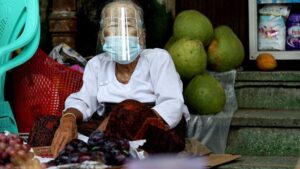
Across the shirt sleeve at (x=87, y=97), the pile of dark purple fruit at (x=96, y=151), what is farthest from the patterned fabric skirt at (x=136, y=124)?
the pile of dark purple fruit at (x=96, y=151)

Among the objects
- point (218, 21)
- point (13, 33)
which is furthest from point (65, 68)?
point (218, 21)

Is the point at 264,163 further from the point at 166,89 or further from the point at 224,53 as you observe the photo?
the point at 224,53

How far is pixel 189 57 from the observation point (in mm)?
4707

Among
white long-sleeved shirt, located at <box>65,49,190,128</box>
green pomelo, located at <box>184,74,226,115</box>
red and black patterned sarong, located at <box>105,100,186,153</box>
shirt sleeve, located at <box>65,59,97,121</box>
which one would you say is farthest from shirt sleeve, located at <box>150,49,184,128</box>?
green pomelo, located at <box>184,74,226,115</box>

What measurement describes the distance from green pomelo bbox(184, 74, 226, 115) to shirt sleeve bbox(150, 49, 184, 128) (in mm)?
694

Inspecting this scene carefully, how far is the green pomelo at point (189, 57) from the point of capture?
4.72 meters

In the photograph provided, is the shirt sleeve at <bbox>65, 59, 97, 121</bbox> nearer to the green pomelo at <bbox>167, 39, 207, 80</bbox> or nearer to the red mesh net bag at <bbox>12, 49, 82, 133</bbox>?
the red mesh net bag at <bbox>12, 49, 82, 133</bbox>

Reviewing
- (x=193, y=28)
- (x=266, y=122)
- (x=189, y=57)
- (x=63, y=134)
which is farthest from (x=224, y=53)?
(x=63, y=134)

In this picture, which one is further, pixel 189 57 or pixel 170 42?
pixel 170 42

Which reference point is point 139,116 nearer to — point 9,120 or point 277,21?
point 9,120

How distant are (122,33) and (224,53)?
4.57 feet

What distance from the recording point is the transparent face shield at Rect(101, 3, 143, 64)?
12.5 ft

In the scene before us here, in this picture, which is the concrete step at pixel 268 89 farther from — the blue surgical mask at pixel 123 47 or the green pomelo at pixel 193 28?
the blue surgical mask at pixel 123 47

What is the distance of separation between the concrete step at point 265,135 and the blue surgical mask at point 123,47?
1.00m
